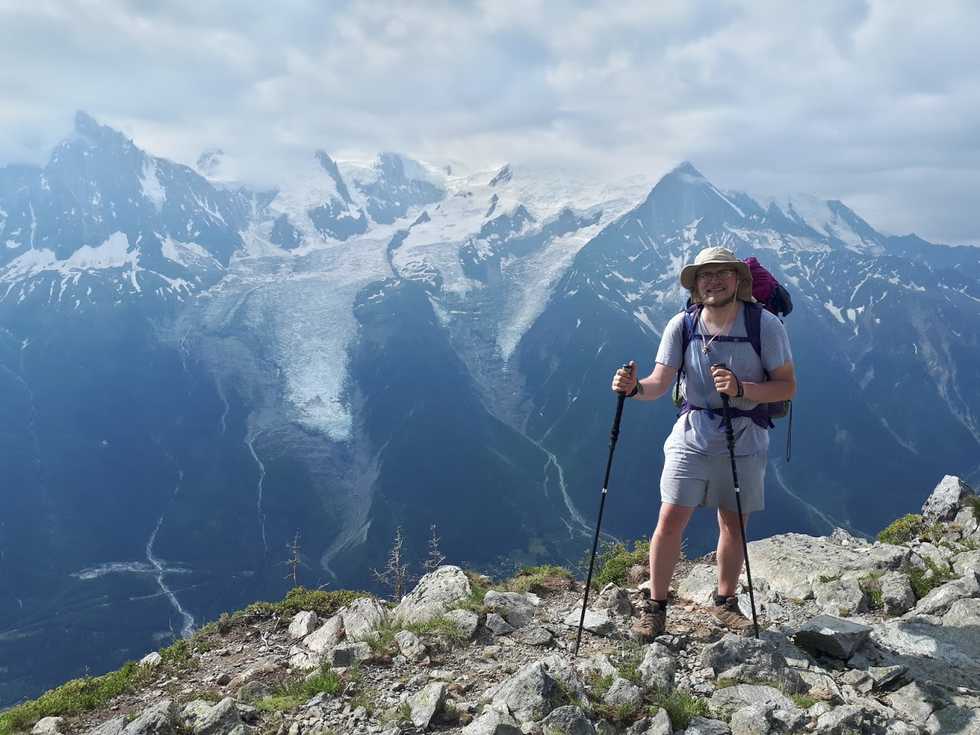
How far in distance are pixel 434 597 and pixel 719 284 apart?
7150 mm

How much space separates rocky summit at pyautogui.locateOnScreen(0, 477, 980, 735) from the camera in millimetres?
6922

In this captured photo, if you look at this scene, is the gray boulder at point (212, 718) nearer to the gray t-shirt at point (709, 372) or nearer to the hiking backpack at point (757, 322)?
the gray t-shirt at point (709, 372)

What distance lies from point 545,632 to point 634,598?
246 cm

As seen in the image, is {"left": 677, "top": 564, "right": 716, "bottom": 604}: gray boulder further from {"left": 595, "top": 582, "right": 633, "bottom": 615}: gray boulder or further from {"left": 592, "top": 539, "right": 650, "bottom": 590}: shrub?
{"left": 592, "top": 539, "right": 650, "bottom": 590}: shrub

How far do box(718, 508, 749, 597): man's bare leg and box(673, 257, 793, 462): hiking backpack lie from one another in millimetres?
1393

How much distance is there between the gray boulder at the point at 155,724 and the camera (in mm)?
7094

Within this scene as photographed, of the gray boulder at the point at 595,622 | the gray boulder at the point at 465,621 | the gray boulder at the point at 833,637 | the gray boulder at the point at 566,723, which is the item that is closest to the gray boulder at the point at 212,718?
the gray boulder at the point at 465,621

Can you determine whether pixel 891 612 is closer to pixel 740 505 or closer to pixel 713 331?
pixel 740 505

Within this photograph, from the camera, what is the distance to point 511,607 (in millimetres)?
10461

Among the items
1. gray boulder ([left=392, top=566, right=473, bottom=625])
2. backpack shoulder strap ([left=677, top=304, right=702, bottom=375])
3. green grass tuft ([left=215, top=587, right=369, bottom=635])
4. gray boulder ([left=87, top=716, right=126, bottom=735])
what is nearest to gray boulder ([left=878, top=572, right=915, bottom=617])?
backpack shoulder strap ([left=677, top=304, right=702, bottom=375])

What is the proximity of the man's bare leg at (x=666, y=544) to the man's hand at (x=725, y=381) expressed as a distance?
175cm

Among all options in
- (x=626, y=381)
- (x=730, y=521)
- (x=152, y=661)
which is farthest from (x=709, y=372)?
(x=152, y=661)

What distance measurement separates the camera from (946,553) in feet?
43.9

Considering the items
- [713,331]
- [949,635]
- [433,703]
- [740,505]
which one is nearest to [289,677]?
[433,703]
